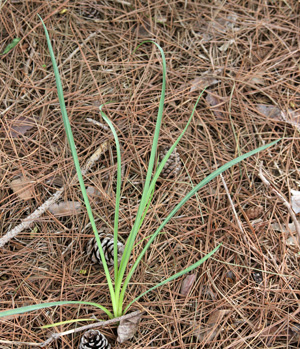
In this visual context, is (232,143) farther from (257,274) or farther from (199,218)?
(257,274)

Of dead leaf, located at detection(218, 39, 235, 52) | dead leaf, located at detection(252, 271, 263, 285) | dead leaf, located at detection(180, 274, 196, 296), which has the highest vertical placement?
dead leaf, located at detection(218, 39, 235, 52)

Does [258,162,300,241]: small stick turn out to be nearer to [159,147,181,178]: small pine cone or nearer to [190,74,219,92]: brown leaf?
[159,147,181,178]: small pine cone

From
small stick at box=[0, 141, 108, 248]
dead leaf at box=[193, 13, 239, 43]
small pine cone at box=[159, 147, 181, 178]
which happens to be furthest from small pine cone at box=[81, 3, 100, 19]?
small pine cone at box=[159, 147, 181, 178]

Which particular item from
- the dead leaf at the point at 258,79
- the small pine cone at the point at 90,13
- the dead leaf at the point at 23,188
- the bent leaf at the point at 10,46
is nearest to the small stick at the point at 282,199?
the dead leaf at the point at 258,79

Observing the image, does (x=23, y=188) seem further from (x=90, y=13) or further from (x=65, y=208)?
(x=90, y=13)

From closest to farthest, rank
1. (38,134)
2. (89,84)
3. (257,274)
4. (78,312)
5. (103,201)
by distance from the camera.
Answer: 1. (78,312)
2. (257,274)
3. (103,201)
4. (38,134)
5. (89,84)

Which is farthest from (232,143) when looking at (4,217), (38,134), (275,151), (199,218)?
(4,217)
